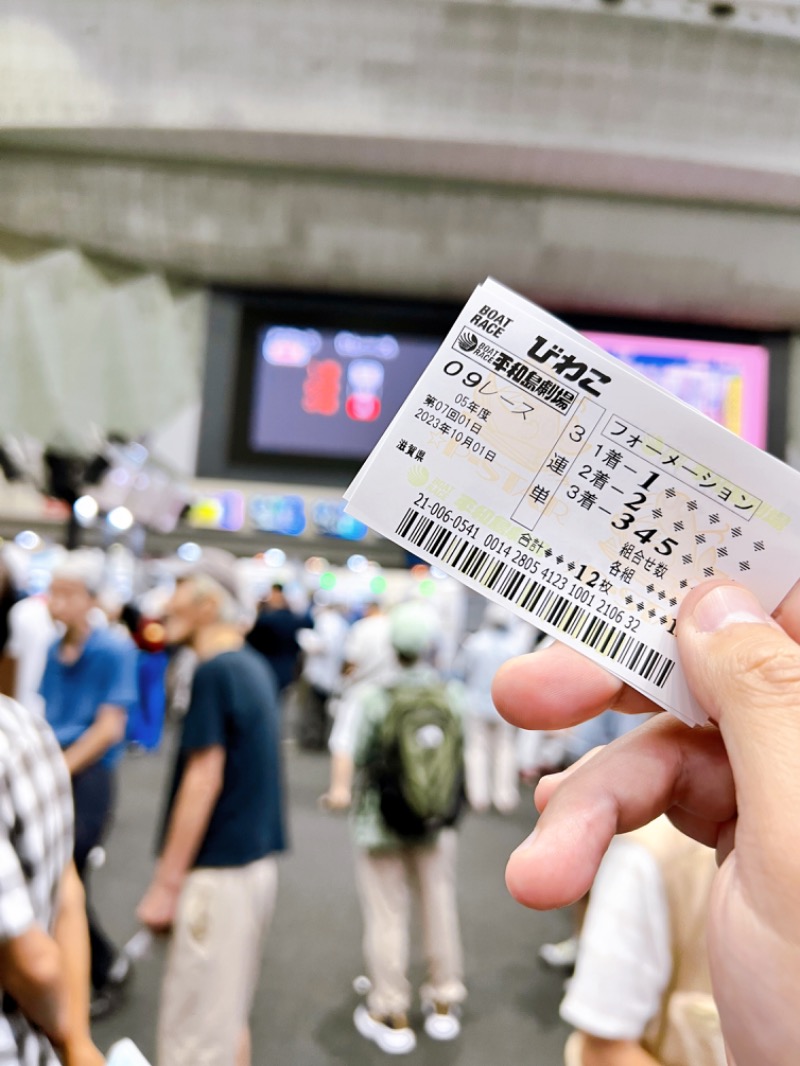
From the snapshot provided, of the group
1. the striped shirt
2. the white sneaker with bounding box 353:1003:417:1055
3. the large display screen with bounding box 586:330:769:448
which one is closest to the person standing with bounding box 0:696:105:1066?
the striped shirt

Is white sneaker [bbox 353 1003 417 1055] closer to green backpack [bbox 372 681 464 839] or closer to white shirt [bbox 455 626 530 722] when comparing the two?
green backpack [bbox 372 681 464 839]

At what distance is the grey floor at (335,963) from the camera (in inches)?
87.0

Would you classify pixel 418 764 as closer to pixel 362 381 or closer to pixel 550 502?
pixel 550 502

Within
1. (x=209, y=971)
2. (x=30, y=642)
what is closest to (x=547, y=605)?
(x=209, y=971)

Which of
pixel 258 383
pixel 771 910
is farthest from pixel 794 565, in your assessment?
pixel 258 383

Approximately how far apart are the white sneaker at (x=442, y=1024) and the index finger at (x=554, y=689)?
2.26m

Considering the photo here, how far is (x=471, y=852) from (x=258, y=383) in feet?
10.8

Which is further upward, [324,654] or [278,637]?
[278,637]

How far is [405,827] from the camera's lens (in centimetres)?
220

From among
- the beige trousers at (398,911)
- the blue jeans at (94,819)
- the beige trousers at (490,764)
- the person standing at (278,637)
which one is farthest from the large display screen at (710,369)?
the blue jeans at (94,819)

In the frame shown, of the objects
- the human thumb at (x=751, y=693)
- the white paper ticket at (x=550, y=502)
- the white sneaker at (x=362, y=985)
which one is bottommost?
the white sneaker at (x=362, y=985)

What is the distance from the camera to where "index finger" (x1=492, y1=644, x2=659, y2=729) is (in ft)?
1.96

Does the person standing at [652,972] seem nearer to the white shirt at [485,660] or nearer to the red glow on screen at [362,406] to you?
the white shirt at [485,660]

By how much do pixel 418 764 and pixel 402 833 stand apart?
0.25m
